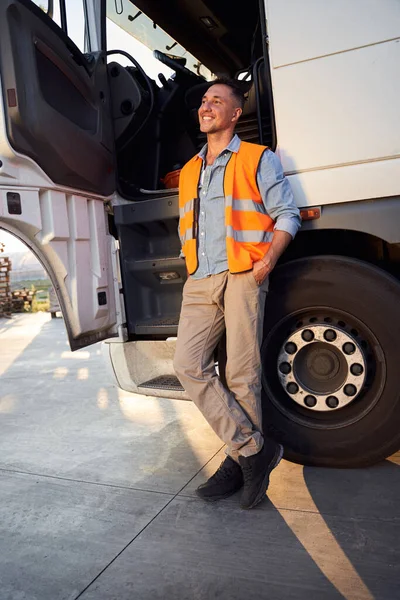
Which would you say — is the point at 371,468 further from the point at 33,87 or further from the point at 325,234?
the point at 33,87

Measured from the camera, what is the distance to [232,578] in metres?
2.05

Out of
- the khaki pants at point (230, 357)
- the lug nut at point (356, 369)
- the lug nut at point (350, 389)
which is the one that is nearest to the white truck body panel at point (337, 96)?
the khaki pants at point (230, 357)

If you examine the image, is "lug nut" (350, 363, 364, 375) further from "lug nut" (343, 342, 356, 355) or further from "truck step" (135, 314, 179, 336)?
"truck step" (135, 314, 179, 336)

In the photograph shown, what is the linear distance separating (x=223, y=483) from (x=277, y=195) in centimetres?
145

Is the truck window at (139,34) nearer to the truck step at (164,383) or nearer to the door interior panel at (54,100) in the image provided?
the door interior panel at (54,100)

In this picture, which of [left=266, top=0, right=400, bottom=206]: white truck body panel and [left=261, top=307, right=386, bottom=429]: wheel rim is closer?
[left=266, top=0, right=400, bottom=206]: white truck body panel

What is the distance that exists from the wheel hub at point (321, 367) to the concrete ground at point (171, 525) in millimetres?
413

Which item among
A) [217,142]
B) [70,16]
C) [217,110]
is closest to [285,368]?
[217,142]

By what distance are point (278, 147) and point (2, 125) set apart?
1.44 metres

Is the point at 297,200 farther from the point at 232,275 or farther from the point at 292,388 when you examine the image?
the point at 292,388

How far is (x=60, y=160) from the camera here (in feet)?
10.2

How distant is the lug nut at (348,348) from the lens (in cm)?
287

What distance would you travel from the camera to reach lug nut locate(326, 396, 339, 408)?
2922mm

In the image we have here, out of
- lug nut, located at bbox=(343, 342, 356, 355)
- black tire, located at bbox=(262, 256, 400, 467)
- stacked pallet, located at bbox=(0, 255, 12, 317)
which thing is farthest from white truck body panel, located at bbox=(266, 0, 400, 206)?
stacked pallet, located at bbox=(0, 255, 12, 317)
